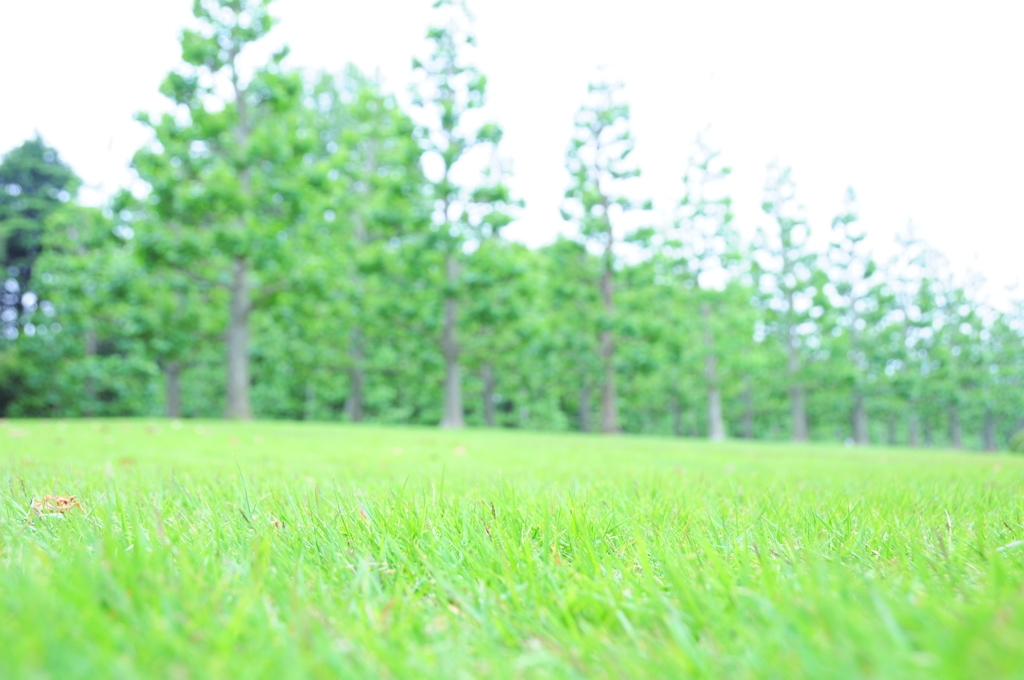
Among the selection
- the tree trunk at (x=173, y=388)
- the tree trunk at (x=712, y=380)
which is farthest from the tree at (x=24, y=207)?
the tree trunk at (x=712, y=380)

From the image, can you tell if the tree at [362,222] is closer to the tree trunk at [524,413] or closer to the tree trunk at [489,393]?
the tree trunk at [489,393]

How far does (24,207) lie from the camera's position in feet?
80.1

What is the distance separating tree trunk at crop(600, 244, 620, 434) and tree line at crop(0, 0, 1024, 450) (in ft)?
0.23

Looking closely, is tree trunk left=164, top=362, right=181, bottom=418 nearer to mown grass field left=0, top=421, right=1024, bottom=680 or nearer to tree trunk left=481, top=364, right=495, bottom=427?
tree trunk left=481, top=364, right=495, bottom=427

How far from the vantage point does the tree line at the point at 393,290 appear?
527 inches

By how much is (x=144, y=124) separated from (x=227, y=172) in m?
2.38

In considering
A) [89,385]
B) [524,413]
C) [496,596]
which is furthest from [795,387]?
[496,596]

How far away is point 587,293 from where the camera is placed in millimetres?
18781

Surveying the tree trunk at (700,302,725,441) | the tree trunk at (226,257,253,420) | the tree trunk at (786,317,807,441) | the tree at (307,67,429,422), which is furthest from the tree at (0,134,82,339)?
the tree trunk at (786,317,807,441)

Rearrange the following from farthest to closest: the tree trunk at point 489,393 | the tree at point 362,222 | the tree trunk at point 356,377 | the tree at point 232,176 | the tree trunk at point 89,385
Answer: the tree trunk at point 489,393, the tree trunk at point 356,377, the tree trunk at point 89,385, the tree at point 362,222, the tree at point 232,176

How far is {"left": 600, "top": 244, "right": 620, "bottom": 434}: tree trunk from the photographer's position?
59.1 feet

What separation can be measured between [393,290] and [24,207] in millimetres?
17388

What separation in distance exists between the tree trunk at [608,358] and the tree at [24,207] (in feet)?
64.8

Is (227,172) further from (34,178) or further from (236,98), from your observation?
(34,178)
